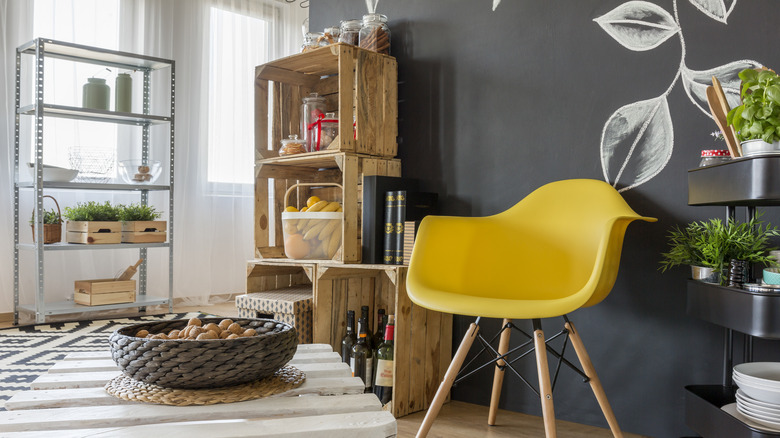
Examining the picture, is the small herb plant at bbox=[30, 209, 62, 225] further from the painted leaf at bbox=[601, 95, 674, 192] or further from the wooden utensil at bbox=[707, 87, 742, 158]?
the wooden utensil at bbox=[707, 87, 742, 158]

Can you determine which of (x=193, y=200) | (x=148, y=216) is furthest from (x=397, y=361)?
(x=193, y=200)

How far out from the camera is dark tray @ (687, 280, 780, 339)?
4.76ft

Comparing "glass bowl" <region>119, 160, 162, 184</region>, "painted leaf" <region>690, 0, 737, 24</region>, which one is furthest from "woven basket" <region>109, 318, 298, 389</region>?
"glass bowl" <region>119, 160, 162, 184</region>

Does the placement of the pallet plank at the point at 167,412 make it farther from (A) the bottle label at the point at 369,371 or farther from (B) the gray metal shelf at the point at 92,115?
(B) the gray metal shelf at the point at 92,115

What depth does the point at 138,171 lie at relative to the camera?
157 inches

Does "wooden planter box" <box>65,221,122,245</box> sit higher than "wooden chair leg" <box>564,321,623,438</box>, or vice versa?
"wooden planter box" <box>65,221,122,245</box>

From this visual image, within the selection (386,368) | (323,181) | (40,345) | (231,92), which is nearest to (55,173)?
(40,345)

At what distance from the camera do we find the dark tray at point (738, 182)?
143 cm

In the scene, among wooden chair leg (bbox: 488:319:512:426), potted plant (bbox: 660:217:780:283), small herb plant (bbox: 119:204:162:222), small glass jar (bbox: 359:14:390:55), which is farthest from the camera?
small herb plant (bbox: 119:204:162:222)

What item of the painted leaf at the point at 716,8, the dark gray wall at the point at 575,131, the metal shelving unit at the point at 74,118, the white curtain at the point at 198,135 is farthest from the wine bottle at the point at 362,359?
the white curtain at the point at 198,135

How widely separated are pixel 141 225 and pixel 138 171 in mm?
333

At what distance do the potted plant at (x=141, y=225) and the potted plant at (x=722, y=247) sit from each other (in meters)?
3.16

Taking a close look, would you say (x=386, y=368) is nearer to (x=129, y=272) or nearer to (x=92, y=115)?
(x=129, y=272)

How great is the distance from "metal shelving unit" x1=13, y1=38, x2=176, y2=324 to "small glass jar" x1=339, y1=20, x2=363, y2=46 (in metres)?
1.85
